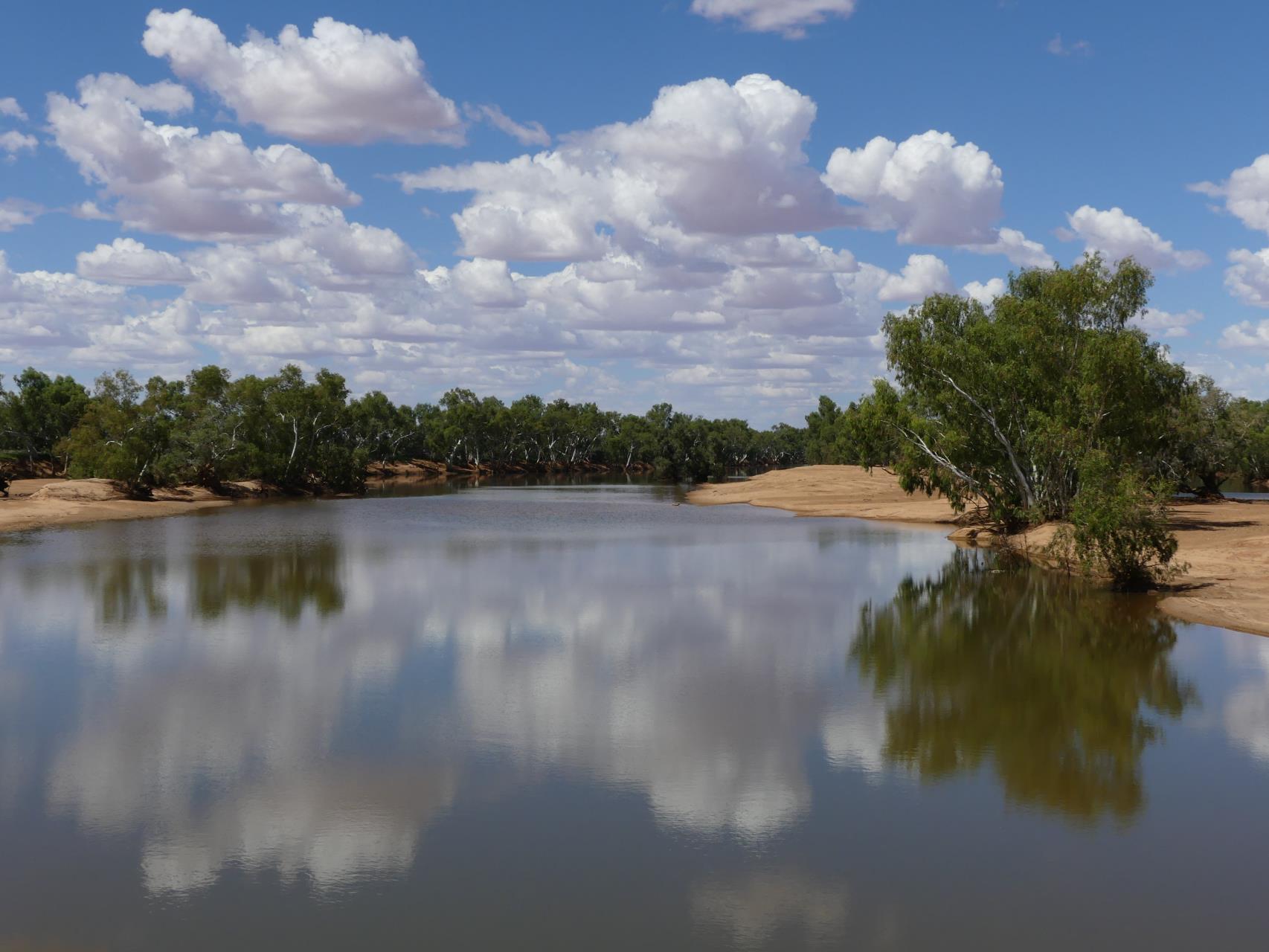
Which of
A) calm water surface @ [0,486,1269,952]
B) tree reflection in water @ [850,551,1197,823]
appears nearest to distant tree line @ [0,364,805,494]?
calm water surface @ [0,486,1269,952]

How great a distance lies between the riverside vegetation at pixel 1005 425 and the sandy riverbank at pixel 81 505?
2098 millimetres

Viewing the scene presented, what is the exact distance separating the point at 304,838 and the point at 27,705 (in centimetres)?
1036

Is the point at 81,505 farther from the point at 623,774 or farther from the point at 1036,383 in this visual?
the point at 623,774

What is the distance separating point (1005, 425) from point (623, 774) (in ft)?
137

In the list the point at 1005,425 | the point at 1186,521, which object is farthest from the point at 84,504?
the point at 1186,521

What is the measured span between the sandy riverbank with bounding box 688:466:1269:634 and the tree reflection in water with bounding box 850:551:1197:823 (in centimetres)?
215

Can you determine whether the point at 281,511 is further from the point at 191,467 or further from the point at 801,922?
the point at 801,922

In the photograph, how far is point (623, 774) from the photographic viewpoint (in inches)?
706

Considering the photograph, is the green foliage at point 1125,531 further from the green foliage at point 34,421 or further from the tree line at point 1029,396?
the green foliage at point 34,421

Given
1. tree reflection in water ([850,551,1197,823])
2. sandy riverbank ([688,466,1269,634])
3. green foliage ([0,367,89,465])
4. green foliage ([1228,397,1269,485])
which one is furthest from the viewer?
green foliage ([0,367,89,465])

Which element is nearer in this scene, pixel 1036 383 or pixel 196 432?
pixel 1036 383

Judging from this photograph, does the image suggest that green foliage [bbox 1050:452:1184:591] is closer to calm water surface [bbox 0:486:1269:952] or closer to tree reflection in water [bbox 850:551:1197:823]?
tree reflection in water [bbox 850:551:1197:823]

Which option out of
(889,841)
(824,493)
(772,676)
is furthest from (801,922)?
(824,493)

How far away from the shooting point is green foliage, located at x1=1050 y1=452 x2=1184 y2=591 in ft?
120
